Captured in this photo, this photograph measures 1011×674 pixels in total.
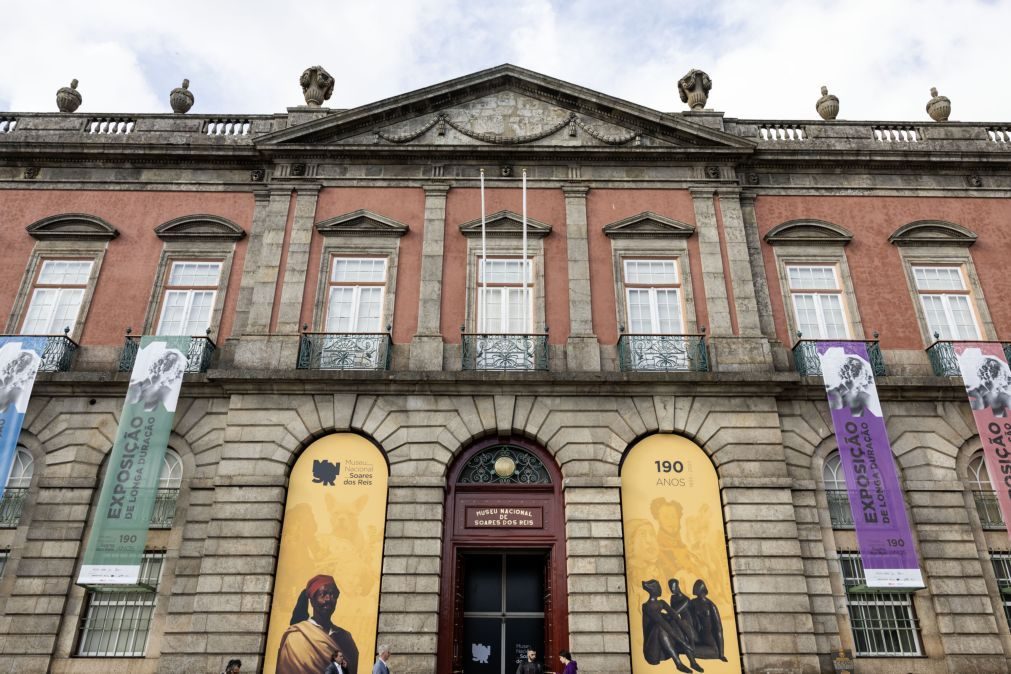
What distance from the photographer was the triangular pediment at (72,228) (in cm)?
1426

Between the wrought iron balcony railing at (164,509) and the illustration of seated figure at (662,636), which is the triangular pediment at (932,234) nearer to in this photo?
the illustration of seated figure at (662,636)

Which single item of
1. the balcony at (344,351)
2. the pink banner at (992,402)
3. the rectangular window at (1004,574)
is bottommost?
the rectangular window at (1004,574)

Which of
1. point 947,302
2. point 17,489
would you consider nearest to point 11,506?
point 17,489

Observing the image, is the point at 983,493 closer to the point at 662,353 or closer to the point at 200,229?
the point at 662,353

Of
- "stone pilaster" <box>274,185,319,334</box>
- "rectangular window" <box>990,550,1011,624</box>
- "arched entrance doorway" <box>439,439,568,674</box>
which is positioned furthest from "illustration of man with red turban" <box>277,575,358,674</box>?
"rectangular window" <box>990,550,1011,624</box>

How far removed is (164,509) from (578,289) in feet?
27.5

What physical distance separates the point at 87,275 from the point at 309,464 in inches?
250

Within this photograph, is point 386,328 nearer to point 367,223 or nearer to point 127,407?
point 367,223

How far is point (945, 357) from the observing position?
13.1 metres

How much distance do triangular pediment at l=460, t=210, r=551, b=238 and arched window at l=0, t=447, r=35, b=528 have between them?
8974 millimetres

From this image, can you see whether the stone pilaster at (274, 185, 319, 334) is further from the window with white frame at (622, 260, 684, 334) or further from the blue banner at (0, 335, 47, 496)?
the window with white frame at (622, 260, 684, 334)

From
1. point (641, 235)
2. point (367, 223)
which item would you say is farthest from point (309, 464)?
point (641, 235)

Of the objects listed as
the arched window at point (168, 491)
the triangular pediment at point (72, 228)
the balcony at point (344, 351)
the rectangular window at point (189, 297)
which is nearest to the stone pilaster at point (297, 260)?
the balcony at point (344, 351)

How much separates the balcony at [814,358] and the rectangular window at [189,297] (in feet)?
37.1
